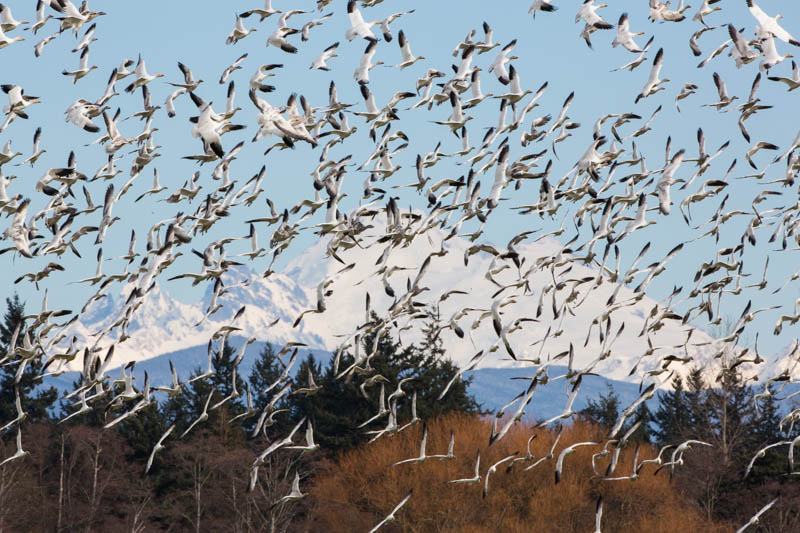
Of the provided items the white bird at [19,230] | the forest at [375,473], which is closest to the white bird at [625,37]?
the white bird at [19,230]

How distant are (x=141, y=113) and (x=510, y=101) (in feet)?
29.1

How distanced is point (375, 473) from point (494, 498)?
21.4 ft

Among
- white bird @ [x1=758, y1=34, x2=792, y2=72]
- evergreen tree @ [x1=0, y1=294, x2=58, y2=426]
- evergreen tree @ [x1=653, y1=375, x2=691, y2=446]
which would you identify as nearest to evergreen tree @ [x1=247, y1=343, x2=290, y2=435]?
evergreen tree @ [x1=0, y1=294, x2=58, y2=426]

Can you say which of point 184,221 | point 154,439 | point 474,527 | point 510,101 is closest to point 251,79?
point 184,221

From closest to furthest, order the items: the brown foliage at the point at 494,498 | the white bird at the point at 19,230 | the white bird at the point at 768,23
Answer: the white bird at the point at 768,23, the white bird at the point at 19,230, the brown foliage at the point at 494,498

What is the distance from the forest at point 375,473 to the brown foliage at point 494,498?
0.07 meters

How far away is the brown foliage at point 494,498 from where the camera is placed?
52938mm

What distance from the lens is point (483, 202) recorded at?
29.7m

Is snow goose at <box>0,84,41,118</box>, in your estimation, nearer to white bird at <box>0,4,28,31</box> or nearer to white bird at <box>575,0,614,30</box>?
white bird at <box>0,4,28,31</box>

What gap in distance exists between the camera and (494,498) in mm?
54406

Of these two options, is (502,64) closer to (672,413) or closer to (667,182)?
(667,182)

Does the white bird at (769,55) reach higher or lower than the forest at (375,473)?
higher

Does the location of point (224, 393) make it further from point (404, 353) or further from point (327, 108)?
point (327, 108)

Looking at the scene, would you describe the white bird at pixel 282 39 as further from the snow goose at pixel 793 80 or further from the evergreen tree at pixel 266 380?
the evergreen tree at pixel 266 380
